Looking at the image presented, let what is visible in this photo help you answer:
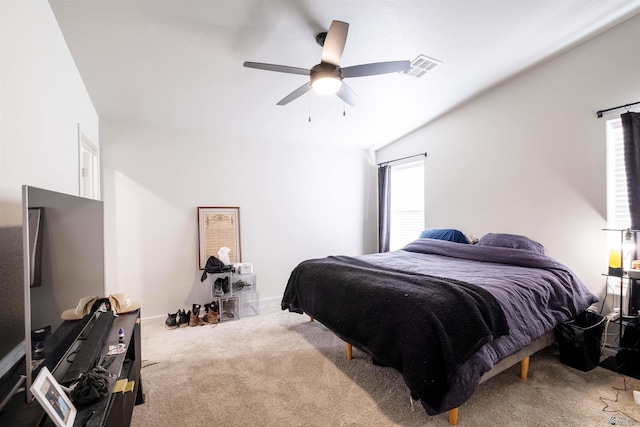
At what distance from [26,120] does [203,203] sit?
2442 millimetres

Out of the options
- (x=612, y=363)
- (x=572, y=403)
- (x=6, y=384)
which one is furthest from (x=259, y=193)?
(x=612, y=363)

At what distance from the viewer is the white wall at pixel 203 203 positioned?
11.0 ft

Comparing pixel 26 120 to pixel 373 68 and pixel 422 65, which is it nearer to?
pixel 373 68

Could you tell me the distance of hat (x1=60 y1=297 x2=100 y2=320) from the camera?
1.32m

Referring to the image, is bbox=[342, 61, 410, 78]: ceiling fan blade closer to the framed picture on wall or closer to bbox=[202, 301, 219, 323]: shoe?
the framed picture on wall

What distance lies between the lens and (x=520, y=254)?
2768 millimetres

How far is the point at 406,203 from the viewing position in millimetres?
4781

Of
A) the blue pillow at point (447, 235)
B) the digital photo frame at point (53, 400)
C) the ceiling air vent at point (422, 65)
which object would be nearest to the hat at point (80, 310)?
the digital photo frame at point (53, 400)

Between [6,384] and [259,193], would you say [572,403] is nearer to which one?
[6,384]

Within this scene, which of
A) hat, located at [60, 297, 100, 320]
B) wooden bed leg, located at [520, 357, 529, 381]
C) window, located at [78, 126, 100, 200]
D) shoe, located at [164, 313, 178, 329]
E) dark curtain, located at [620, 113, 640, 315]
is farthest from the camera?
shoe, located at [164, 313, 178, 329]

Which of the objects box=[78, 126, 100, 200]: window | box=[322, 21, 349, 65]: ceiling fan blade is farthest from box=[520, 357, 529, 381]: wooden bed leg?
box=[78, 126, 100, 200]: window

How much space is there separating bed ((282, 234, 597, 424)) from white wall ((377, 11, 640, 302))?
296 mm

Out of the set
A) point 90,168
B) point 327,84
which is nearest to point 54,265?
point 327,84

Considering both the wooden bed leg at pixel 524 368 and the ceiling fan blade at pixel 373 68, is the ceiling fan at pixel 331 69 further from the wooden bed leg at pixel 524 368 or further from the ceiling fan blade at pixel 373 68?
the wooden bed leg at pixel 524 368
